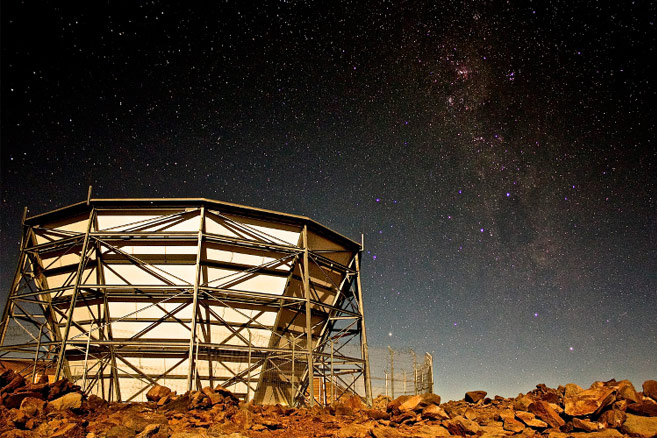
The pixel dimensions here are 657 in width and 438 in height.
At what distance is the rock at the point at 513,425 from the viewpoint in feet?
19.1

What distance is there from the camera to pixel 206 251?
13.1 metres

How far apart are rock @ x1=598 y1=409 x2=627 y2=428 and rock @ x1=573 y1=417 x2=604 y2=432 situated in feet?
0.40

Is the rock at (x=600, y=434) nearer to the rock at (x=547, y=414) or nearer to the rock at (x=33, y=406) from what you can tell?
the rock at (x=547, y=414)

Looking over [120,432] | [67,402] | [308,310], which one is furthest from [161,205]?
[120,432]

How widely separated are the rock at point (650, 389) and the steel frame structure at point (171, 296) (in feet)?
27.3

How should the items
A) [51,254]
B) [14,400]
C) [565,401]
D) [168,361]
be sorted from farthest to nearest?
[51,254], [168,361], [14,400], [565,401]

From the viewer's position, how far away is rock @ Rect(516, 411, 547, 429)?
578 centimetres

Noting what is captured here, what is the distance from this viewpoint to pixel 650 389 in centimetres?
631

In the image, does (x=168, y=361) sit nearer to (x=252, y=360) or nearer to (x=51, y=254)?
(x=252, y=360)

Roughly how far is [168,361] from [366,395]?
685cm

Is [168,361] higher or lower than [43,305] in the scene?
lower

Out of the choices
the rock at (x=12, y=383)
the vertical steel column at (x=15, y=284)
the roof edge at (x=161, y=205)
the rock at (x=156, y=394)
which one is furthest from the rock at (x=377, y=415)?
the vertical steel column at (x=15, y=284)

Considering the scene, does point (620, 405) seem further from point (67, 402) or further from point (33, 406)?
point (33, 406)

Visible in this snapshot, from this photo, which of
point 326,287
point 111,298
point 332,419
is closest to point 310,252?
point 326,287
